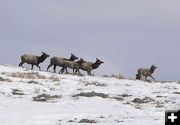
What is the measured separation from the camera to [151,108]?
2303cm

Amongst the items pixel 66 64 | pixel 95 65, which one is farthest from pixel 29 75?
pixel 95 65

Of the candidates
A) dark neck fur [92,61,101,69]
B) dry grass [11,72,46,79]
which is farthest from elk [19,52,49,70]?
dry grass [11,72,46,79]

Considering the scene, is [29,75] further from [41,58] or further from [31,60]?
[41,58]

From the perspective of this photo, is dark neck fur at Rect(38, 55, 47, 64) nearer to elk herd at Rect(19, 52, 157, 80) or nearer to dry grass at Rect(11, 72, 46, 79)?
elk herd at Rect(19, 52, 157, 80)

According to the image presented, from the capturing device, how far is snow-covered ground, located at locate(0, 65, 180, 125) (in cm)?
1908

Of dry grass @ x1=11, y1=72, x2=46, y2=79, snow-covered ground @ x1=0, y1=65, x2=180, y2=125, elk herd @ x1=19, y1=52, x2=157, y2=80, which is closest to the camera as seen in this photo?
snow-covered ground @ x1=0, y1=65, x2=180, y2=125

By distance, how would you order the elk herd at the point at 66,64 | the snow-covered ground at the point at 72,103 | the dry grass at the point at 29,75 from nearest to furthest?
the snow-covered ground at the point at 72,103
the dry grass at the point at 29,75
the elk herd at the point at 66,64

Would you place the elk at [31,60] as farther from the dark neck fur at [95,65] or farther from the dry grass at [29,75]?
the dry grass at [29,75]

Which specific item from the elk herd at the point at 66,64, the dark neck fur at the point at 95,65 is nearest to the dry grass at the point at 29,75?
the elk herd at the point at 66,64

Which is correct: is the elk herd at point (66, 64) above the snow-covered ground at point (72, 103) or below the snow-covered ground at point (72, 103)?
above

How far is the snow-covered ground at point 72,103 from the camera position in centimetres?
1908

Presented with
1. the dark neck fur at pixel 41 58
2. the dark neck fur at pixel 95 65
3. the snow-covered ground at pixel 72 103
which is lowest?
the snow-covered ground at pixel 72 103

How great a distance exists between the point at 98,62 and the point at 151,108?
2945cm

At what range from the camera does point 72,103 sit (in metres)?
24.2
